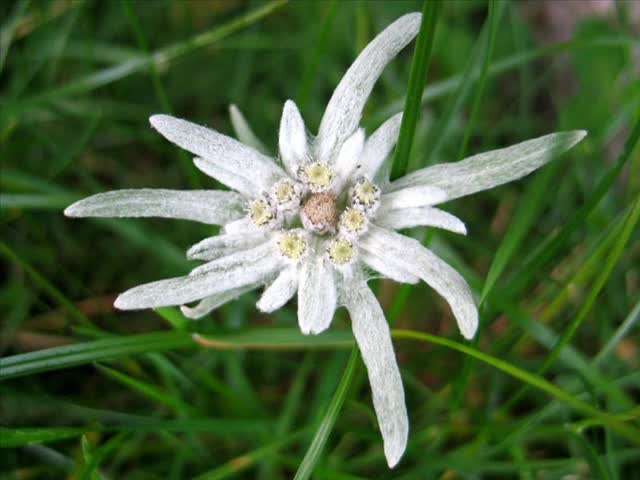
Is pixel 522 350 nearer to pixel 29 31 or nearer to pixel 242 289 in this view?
pixel 242 289


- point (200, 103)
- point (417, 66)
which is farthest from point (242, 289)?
point (200, 103)

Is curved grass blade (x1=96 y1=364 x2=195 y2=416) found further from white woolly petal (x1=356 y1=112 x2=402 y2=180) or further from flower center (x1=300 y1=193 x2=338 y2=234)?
white woolly petal (x1=356 y1=112 x2=402 y2=180)

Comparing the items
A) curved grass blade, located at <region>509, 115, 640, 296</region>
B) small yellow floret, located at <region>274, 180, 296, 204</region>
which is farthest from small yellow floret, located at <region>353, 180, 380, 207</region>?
curved grass blade, located at <region>509, 115, 640, 296</region>

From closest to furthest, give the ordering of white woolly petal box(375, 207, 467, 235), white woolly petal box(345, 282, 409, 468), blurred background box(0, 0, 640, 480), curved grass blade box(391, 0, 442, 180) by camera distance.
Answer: curved grass blade box(391, 0, 442, 180) → white woolly petal box(375, 207, 467, 235) → white woolly petal box(345, 282, 409, 468) → blurred background box(0, 0, 640, 480)

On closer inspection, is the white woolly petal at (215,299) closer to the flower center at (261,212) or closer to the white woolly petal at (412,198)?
the flower center at (261,212)

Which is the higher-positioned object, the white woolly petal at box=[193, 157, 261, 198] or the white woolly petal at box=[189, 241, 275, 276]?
the white woolly petal at box=[193, 157, 261, 198]

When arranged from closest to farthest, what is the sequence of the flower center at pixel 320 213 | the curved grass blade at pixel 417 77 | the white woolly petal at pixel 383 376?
the curved grass blade at pixel 417 77 < the white woolly petal at pixel 383 376 < the flower center at pixel 320 213

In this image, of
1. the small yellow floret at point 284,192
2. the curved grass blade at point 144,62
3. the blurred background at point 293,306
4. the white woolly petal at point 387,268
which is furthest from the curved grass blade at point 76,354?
the curved grass blade at point 144,62
